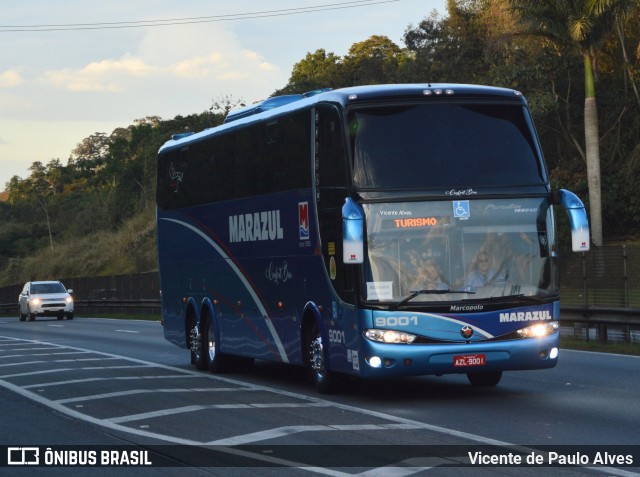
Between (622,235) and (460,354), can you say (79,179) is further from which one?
(460,354)

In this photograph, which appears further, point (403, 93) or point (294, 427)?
point (403, 93)

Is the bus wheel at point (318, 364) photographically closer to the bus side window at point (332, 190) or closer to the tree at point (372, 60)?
the bus side window at point (332, 190)

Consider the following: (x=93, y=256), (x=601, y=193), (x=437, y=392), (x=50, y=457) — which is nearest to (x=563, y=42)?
(x=601, y=193)

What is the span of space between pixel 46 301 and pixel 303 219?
1386 inches

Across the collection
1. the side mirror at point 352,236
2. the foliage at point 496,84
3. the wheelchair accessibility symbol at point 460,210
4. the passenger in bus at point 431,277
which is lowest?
the passenger in bus at point 431,277

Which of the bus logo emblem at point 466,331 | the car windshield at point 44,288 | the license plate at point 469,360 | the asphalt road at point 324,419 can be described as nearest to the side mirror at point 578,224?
the bus logo emblem at point 466,331

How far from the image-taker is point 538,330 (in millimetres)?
14789

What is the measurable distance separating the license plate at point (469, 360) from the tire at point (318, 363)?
199 cm

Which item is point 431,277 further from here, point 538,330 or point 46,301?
point 46,301

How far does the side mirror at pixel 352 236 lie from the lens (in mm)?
13922

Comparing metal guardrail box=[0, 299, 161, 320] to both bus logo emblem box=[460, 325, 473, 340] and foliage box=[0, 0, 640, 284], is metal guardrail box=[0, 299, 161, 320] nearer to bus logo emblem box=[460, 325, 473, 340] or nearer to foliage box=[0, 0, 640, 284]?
foliage box=[0, 0, 640, 284]

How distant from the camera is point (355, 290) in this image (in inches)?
574

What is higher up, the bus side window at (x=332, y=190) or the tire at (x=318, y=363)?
the bus side window at (x=332, y=190)

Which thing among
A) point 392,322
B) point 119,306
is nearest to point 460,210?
point 392,322
